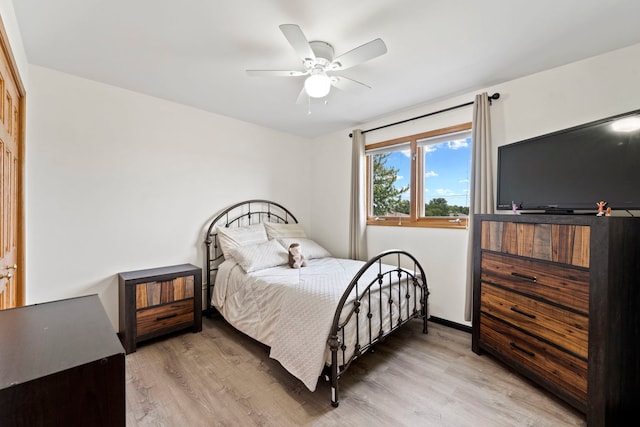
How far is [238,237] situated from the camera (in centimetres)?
318

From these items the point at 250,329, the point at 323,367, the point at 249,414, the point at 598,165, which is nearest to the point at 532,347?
the point at 598,165

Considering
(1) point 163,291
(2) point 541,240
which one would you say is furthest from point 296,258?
(2) point 541,240

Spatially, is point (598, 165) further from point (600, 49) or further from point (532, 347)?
point (532, 347)

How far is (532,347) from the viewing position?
1.91m

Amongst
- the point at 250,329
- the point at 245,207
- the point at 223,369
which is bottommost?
the point at 223,369

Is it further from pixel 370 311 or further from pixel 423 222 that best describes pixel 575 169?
pixel 370 311

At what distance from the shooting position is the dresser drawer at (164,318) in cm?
246

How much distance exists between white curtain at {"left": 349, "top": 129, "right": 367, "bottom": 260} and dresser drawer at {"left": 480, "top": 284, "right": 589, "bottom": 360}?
1582 mm

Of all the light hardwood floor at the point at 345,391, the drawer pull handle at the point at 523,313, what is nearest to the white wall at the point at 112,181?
the light hardwood floor at the point at 345,391

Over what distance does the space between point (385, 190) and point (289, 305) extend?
216cm

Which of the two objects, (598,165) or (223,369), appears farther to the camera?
(223,369)

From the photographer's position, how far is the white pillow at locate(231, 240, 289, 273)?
9.32 ft

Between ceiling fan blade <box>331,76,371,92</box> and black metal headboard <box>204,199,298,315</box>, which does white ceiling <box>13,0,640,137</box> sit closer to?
ceiling fan blade <box>331,76,371,92</box>

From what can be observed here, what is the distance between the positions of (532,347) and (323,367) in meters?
1.50
